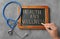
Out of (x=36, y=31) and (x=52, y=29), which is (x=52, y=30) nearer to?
(x=52, y=29)

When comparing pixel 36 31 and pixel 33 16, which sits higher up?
pixel 33 16

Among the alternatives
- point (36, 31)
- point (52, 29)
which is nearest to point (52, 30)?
point (52, 29)

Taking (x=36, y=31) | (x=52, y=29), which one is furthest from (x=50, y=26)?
(x=36, y=31)

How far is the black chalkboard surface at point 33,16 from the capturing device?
1.27 metres

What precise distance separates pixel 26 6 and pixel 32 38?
10.3 inches

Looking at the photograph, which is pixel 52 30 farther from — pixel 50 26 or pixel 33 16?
pixel 33 16

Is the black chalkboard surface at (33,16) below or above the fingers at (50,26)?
above

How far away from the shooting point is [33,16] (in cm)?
128

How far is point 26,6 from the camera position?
4.20ft

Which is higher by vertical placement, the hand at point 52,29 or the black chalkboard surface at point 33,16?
the black chalkboard surface at point 33,16

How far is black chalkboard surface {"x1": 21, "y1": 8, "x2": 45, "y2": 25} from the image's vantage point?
1.27m

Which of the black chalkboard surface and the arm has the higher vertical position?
the black chalkboard surface

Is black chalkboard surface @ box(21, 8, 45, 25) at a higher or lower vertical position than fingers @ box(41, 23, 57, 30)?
higher

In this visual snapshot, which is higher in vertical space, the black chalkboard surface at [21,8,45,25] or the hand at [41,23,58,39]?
the black chalkboard surface at [21,8,45,25]
